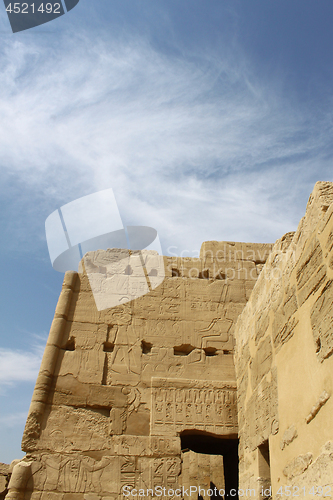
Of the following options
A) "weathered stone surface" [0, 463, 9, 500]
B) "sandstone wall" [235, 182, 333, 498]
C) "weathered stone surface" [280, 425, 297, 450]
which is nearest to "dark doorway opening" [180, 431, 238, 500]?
"sandstone wall" [235, 182, 333, 498]

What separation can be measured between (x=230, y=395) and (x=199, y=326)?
3.58ft

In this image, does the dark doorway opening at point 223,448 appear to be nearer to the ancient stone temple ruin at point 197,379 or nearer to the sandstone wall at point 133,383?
the ancient stone temple ruin at point 197,379

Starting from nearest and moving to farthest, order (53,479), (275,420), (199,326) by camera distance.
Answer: (275,420) < (53,479) < (199,326)

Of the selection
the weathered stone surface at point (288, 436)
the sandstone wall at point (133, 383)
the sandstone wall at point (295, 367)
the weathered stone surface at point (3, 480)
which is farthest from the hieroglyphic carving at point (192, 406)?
the weathered stone surface at point (3, 480)

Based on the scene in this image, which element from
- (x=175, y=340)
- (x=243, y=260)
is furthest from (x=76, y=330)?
(x=243, y=260)

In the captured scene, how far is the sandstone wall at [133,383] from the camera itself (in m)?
5.07

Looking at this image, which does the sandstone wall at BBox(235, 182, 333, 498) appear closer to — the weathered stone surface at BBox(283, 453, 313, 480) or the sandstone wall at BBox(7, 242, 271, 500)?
the weathered stone surface at BBox(283, 453, 313, 480)

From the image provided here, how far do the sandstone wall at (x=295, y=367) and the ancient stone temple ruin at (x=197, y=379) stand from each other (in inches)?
0.5

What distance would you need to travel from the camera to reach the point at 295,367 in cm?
346

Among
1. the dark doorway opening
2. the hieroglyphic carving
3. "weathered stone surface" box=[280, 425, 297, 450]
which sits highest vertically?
the hieroglyphic carving

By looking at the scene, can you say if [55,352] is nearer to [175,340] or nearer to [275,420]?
[175,340]

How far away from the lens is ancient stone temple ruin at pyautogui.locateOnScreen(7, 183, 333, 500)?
3.24 meters

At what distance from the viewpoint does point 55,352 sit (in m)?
5.83

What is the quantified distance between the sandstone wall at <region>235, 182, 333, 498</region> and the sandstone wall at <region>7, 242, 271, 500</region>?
2.92ft
